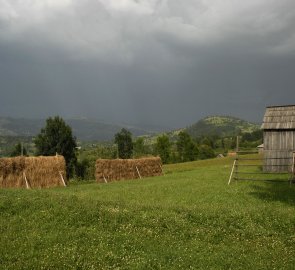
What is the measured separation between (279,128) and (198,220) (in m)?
25.2

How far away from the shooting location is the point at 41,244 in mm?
12211

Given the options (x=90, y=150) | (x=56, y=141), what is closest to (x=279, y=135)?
(x=56, y=141)

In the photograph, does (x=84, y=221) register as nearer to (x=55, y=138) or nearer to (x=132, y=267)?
(x=132, y=267)

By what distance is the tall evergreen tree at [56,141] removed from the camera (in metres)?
80.7

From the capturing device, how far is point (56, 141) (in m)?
81.3

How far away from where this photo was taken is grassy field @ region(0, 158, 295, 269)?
11.3m

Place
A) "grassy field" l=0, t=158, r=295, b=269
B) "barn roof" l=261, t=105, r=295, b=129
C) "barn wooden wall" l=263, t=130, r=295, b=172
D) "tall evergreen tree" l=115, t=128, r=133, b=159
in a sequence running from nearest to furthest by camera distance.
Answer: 1. "grassy field" l=0, t=158, r=295, b=269
2. "barn wooden wall" l=263, t=130, r=295, b=172
3. "barn roof" l=261, t=105, r=295, b=129
4. "tall evergreen tree" l=115, t=128, r=133, b=159

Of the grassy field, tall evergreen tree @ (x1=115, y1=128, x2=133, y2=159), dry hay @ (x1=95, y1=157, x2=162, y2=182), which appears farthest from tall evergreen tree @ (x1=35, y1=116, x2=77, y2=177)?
the grassy field

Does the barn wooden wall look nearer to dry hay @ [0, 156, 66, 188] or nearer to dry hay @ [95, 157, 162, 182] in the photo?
dry hay @ [95, 157, 162, 182]

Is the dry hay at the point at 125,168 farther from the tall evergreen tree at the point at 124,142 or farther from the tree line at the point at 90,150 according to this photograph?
the tall evergreen tree at the point at 124,142

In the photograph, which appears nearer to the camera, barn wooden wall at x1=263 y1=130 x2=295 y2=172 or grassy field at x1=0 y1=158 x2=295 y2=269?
grassy field at x1=0 y1=158 x2=295 y2=269

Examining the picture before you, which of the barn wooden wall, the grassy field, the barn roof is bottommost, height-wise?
the grassy field

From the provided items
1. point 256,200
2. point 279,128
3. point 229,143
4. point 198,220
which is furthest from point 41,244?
point 229,143

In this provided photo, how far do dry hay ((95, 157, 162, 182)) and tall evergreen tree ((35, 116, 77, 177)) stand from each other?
98.6 feet
